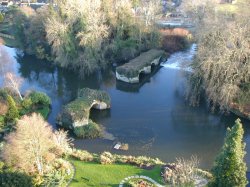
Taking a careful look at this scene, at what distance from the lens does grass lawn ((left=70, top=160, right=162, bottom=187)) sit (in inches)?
1056

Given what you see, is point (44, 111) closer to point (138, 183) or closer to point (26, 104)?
point (26, 104)

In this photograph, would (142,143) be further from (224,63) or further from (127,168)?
(224,63)

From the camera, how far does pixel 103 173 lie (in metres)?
28.0

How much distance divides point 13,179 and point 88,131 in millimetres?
Result: 12500

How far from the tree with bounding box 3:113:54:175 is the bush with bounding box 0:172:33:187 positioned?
71.3 inches

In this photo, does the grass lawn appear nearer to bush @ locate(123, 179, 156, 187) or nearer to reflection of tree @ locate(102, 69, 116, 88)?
bush @ locate(123, 179, 156, 187)

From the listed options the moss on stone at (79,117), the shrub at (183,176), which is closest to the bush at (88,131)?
the moss on stone at (79,117)

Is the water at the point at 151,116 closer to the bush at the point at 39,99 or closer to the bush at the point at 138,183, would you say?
the bush at the point at 39,99

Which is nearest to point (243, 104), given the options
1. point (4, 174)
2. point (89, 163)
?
point (89, 163)

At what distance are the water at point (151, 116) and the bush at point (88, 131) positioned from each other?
0.79 meters

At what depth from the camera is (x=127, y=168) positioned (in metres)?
28.8

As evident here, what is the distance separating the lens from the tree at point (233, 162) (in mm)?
20688

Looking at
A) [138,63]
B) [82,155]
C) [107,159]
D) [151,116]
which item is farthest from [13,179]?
[138,63]

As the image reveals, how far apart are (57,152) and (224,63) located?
66.1 feet
